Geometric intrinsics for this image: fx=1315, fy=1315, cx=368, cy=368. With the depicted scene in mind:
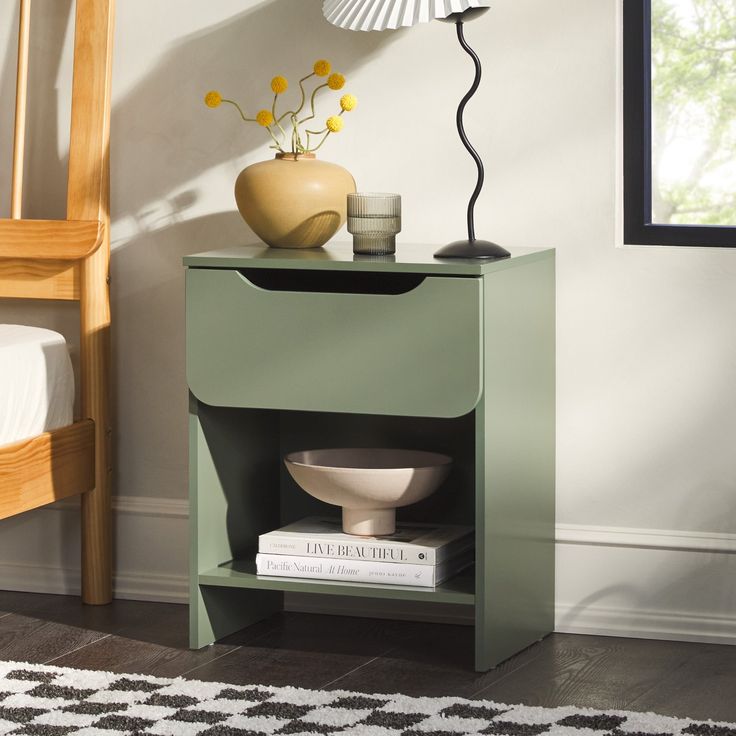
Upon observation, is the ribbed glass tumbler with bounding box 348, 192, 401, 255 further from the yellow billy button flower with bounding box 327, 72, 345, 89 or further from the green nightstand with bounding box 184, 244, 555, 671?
the yellow billy button flower with bounding box 327, 72, 345, 89

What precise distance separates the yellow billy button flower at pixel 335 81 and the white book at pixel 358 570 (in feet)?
2.88

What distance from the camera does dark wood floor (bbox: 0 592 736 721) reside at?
2127mm

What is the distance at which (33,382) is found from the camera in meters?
2.49

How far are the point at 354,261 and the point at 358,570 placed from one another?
0.54 metres

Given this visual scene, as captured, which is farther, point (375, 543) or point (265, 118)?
point (265, 118)

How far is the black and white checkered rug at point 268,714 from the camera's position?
1914 mm

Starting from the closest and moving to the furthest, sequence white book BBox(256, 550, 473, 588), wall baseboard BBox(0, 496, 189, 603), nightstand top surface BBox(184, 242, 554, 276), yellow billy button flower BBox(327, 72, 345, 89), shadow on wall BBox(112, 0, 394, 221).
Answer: nightstand top surface BBox(184, 242, 554, 276) → white book BBox(256, 550, 473, 588) → yellow billy button flower BBox(327, 72, 345, 89) → shadow on wall BBox(112, 0, 394, 221) → wall baseboard BBox(0, 496, 189, 603)

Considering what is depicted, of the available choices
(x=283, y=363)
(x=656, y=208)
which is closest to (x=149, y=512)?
(x=283, y=363)

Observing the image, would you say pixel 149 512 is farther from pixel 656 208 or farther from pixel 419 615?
pixel 656 208

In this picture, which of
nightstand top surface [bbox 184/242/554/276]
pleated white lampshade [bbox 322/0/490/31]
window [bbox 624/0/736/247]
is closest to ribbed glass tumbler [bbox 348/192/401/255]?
nightstand top surface [bbox 184/242/554/276]

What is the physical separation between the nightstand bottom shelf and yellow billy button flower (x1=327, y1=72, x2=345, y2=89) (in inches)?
35.8

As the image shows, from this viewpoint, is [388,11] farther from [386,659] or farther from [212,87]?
[386,659]

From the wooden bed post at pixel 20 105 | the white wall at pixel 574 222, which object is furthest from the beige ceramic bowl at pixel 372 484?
the wooden bed post at pixel 20 105

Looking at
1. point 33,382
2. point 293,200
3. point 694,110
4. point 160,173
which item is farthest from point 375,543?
Result: point 694,110
